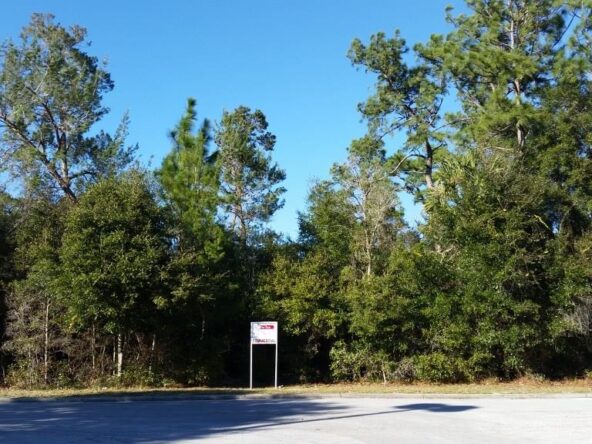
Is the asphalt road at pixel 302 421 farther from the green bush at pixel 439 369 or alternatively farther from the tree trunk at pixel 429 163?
the tree trunk at pixel 429 163

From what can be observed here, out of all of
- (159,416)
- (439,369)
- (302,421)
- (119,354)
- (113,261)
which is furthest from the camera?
(119,354)

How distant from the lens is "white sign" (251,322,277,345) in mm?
22766

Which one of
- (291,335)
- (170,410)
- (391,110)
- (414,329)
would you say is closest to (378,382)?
(414,329)

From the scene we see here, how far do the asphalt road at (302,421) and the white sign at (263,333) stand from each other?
428cm

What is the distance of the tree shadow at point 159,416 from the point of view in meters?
11.5

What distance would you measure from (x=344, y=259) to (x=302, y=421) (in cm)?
1405

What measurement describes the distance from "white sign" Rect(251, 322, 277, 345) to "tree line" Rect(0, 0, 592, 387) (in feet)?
7.71

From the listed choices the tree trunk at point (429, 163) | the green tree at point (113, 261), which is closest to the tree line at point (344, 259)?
the green tree at point (113, 261)

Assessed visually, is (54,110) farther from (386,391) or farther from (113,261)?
(386,391)

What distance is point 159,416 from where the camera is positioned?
1452 cm

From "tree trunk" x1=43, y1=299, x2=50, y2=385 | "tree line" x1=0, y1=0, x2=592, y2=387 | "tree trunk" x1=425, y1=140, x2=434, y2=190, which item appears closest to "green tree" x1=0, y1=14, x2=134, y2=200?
"tree line" x1=0, y1=0, x2=592, y2=387

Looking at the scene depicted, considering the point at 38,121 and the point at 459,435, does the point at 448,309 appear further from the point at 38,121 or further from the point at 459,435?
the point at 38,121

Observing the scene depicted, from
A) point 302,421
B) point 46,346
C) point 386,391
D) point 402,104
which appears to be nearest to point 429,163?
point 402,104

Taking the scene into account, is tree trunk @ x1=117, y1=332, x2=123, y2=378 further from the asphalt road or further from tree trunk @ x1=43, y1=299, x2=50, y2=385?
the asphalt road
